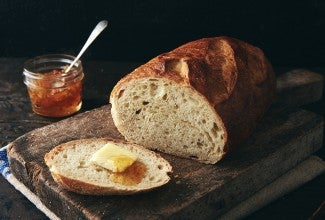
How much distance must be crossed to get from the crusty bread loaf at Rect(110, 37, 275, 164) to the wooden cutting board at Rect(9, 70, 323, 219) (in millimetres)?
91

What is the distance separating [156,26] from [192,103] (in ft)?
5.38

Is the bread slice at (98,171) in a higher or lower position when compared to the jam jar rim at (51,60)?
lower

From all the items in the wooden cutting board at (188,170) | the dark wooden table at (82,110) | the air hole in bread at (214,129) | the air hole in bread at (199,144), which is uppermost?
the air hole in bread at (214,129)

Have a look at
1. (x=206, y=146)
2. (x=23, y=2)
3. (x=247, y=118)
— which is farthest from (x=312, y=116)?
(x=23, y=2)

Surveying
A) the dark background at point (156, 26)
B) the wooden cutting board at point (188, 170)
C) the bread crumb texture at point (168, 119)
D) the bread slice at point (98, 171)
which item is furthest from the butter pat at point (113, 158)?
the dark background at point (156, 26)

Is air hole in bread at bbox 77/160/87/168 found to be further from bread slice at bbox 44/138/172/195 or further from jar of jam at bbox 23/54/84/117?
jar of jam at bbox 23/54/84/117

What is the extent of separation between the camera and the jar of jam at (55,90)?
3.75 metres

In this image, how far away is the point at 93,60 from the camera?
188 inches

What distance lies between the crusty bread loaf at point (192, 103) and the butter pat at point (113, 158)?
1.09 ft

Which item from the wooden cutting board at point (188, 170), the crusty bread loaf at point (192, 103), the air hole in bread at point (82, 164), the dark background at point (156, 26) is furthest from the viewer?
the dark background at point (156, 26)

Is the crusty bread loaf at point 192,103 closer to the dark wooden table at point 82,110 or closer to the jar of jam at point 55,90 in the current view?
the dark wooden table at point 82,110

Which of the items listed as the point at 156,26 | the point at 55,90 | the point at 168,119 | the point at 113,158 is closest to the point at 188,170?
the point at 168,119

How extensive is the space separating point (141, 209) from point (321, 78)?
1.81 meters

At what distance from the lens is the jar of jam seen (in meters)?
3.75
